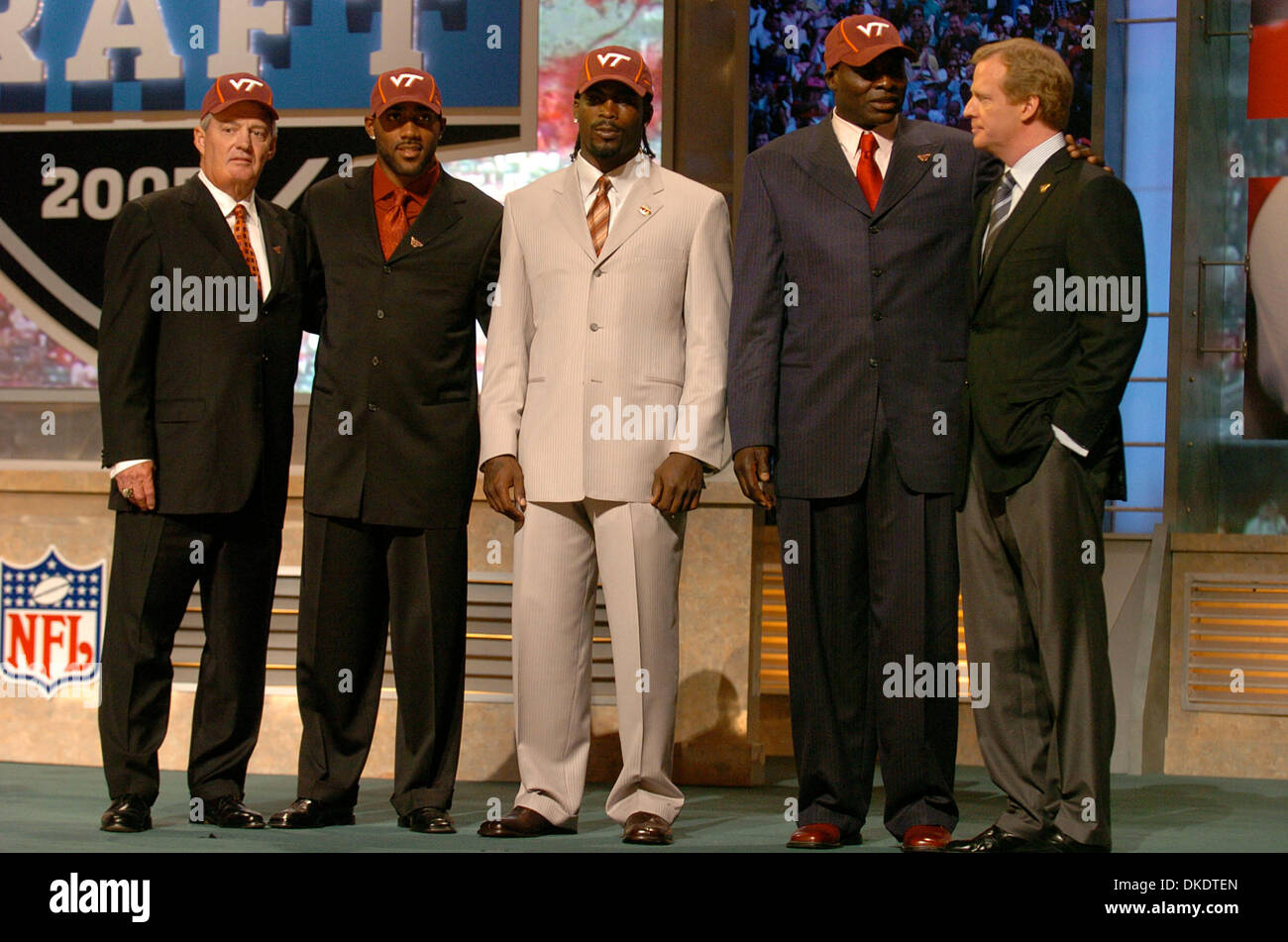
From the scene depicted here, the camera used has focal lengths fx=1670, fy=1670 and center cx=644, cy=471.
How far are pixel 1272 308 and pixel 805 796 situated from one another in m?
4.40

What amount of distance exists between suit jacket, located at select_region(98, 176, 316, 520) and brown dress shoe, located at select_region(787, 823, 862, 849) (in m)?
1.74

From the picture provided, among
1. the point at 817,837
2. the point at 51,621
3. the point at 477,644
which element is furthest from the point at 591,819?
the point at 51,621

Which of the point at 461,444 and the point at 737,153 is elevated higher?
the point at 737,153

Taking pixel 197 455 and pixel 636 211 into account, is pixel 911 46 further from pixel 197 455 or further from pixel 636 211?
pixel 197 455

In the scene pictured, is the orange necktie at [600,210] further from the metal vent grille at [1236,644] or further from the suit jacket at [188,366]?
the metal vent grille at [1236,644]

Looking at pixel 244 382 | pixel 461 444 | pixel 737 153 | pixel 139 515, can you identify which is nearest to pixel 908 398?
pixel 461 444

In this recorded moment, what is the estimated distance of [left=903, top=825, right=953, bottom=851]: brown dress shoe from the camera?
155 inches

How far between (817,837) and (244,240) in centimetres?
228

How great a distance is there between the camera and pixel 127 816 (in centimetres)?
439

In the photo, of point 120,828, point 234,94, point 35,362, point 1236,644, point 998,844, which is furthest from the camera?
point 35,362

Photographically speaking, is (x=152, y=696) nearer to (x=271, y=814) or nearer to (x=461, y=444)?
(x=271, y=814)

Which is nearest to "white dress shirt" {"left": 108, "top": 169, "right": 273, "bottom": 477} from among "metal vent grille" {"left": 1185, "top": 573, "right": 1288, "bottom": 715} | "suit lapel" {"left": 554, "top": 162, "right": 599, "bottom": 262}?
"suit lapel" {"left": 554, "top": 162, "right": 599, "bottom": 262}

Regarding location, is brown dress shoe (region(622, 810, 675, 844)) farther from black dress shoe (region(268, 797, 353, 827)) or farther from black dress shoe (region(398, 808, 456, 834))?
black dress shoe (region(268, 797, 353, 827))

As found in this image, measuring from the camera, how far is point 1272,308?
24.5 ft
